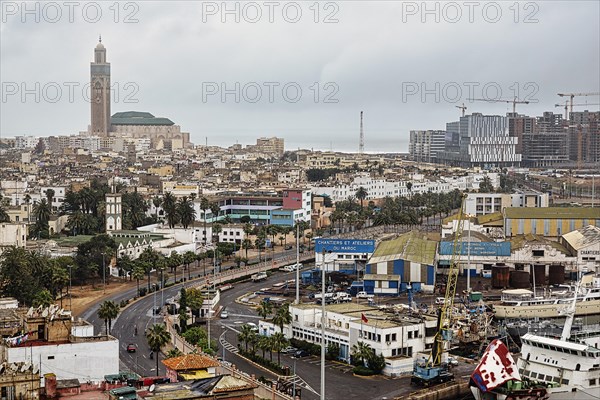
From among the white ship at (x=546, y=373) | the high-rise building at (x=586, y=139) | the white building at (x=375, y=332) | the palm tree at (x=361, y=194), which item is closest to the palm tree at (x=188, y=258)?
the white building at (x=375, y=332)

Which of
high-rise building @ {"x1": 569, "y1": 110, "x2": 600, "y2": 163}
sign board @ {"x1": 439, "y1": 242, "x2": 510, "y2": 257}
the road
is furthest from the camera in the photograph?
high-rise building @ {"x1": 569, "y1": 110, "x2": 600, "y2": 163}

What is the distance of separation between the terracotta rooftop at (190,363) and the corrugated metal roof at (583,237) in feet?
106

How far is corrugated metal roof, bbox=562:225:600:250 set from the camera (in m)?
53.8

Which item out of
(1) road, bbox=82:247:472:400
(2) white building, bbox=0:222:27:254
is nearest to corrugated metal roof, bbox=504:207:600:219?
(1) road, bbox=82:247:472:400

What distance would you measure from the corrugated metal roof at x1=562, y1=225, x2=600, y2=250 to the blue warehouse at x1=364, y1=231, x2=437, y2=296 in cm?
851

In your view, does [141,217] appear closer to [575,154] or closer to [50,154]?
[50,154]

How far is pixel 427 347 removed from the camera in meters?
35.3

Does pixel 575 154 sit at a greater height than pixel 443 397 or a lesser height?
greater

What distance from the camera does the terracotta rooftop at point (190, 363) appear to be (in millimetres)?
25469

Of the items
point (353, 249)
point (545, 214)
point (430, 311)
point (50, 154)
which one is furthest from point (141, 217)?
point (50, 154)

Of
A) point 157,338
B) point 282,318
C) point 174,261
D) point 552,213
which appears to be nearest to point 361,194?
point 552,213

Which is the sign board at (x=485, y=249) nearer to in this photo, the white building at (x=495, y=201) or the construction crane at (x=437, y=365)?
the construction crane at (x=437, y=365)

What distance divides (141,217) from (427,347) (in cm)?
4308

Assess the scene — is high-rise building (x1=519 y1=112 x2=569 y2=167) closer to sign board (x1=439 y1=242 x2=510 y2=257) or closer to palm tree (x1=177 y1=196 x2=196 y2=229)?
palm tree (x1=177 y1=196 x2=196 y2=229)
